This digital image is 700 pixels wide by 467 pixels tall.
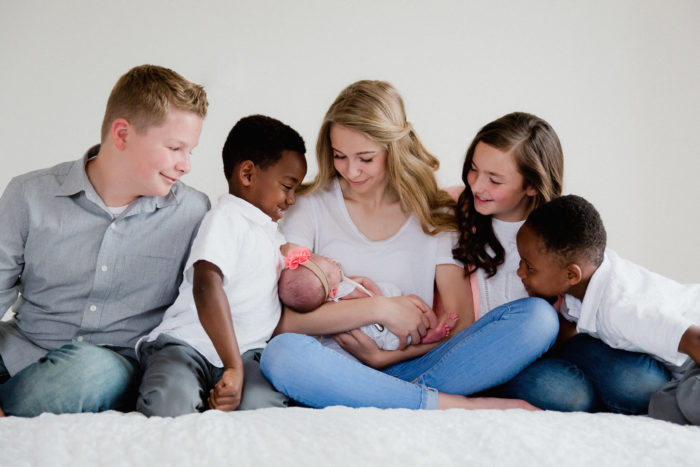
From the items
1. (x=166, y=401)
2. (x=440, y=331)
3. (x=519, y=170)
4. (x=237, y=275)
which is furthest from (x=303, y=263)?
(x=519, y=170)

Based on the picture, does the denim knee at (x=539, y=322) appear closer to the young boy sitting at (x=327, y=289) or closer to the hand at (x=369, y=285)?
the young boy sitting at (x=327, y=289)

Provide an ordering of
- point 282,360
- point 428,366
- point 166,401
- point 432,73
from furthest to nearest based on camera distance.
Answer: point 432,73
point 428,366
point 282,360
point 166,401

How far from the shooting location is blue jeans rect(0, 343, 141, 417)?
3.73 ft

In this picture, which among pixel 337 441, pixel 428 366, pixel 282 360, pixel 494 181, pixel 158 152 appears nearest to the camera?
pixel 337 441

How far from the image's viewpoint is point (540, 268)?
1428mm

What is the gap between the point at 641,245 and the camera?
2.44m

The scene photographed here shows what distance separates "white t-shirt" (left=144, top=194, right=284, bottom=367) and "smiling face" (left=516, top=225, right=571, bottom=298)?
1.96ft

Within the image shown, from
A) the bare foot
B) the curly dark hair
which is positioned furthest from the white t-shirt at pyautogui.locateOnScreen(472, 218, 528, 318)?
the bare foot

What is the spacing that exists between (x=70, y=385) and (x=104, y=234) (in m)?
0.37

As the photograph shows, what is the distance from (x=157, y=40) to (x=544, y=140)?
1380 mm

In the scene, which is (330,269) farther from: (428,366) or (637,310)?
(637,310)

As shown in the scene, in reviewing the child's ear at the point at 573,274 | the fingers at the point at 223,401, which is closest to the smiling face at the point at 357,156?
the child's ear at the point at 573,274

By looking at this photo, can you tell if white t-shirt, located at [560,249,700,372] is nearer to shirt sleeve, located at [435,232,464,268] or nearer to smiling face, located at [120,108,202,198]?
shirt sleeve, located at [435,232,464,268]

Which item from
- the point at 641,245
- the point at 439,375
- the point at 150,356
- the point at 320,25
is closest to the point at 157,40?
the point at 320,25
